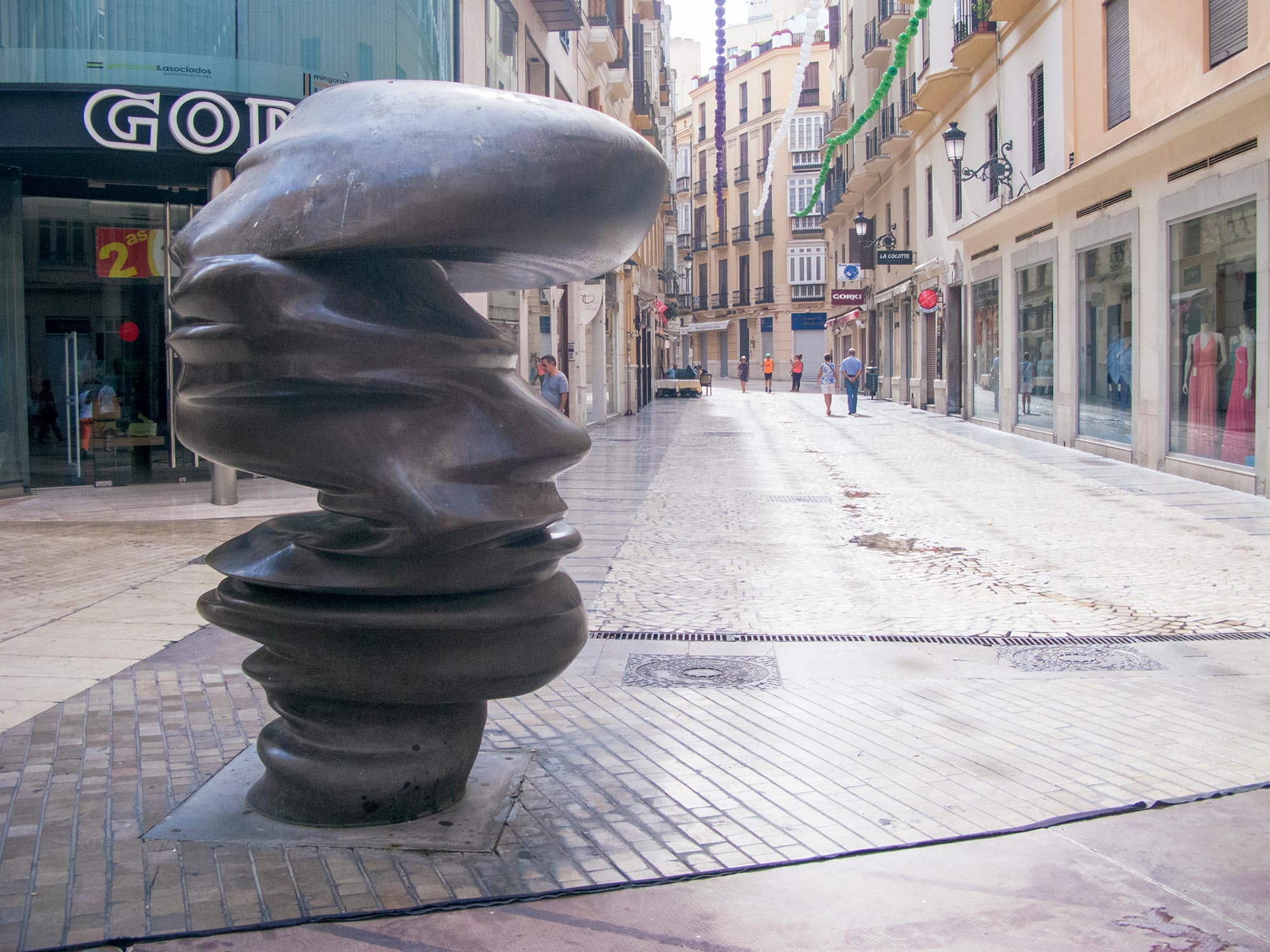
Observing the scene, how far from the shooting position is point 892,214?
36.1 meters

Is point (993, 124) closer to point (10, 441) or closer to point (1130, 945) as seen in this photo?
point (10, 441)

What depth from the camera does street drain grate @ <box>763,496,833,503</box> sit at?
1224 cm

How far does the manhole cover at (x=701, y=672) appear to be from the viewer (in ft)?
16.6

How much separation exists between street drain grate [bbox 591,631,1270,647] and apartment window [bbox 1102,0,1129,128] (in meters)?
12.3

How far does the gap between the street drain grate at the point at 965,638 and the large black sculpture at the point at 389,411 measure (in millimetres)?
2640

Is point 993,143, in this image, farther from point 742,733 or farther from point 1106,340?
point 742,733

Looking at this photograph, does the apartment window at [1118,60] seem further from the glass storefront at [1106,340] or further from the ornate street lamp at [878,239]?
the ornate street lamp at [878,239]

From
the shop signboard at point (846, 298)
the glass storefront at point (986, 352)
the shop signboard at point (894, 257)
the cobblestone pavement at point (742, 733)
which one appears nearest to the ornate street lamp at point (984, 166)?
the glass storefront at point (986, 352)

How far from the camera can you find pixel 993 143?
2344 centimetres

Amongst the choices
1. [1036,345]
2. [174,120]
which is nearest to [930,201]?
[1036,345]

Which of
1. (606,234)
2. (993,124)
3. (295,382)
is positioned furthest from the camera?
(993,124)

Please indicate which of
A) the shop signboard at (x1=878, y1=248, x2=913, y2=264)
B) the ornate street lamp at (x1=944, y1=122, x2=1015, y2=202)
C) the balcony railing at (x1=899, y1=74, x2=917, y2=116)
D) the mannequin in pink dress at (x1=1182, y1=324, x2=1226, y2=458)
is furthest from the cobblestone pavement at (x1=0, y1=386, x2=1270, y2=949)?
the balcony railing at (x1=899, y1=74, x2=917, y2=116)

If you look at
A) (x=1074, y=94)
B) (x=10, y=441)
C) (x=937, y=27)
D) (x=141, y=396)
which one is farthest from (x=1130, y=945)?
(x=937, y=27)

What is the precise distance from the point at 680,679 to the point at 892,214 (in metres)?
33.2
